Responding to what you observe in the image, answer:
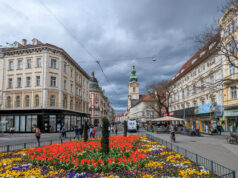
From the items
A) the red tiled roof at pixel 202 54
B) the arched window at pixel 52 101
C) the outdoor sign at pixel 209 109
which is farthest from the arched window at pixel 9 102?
the outdoor sign at pixel 209 109

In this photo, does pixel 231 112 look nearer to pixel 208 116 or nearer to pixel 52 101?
pixel 208 116

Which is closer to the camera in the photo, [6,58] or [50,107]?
[50,107]

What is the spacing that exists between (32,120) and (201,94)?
35.1m

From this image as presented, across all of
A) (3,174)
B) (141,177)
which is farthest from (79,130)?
(141,177)

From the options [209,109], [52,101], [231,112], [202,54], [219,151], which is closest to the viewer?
[219,151]

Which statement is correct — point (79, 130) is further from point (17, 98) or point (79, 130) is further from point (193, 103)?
point (193, 103)

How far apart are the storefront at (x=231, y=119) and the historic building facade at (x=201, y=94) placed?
5.09ft

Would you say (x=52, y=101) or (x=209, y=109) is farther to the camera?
(x=52, y=101)

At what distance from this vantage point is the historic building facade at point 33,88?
3600cm

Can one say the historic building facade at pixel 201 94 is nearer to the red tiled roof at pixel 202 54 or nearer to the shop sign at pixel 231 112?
the red tiled roof at pixel 202 54

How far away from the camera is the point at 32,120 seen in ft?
118

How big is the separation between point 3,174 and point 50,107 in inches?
1164

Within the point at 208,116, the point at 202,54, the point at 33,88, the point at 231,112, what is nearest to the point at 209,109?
the point at 208,116

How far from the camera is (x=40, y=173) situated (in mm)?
7844
